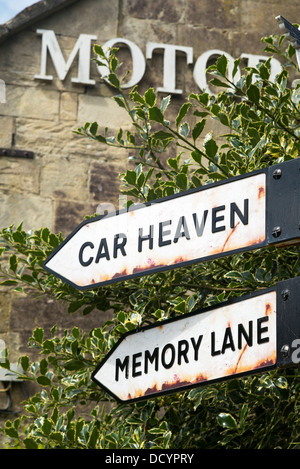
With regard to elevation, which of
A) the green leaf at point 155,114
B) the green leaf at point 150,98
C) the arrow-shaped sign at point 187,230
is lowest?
the arrow-shaped sign at point 187,230

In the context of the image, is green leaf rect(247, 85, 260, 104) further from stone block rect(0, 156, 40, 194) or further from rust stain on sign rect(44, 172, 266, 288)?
stone block rect(0, 156, 40, 194)

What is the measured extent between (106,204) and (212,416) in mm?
2624

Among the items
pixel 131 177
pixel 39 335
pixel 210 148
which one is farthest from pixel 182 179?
pixel 39 335

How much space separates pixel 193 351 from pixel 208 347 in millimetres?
71

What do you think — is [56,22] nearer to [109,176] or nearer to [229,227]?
[109,176]

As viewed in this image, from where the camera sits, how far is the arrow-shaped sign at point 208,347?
3.16m

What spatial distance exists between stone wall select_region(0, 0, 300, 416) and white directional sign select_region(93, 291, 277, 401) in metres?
3.37

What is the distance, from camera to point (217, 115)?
4.70 m

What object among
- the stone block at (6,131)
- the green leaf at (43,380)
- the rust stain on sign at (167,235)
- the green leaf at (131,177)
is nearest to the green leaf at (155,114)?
the green leaf at (131,177)

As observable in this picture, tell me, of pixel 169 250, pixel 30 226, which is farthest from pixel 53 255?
pixel 30 226

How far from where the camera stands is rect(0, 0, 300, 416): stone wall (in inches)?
283

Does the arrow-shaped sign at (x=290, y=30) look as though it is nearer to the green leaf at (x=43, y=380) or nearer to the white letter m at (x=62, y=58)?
the green leaf at (x=43, y=380)

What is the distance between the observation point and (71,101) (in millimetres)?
7559

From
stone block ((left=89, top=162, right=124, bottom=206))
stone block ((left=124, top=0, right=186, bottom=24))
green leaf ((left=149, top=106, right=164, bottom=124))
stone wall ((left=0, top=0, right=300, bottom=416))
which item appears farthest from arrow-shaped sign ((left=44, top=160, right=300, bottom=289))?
stone block ((left=124, top=0, right=186, bottom=24))
